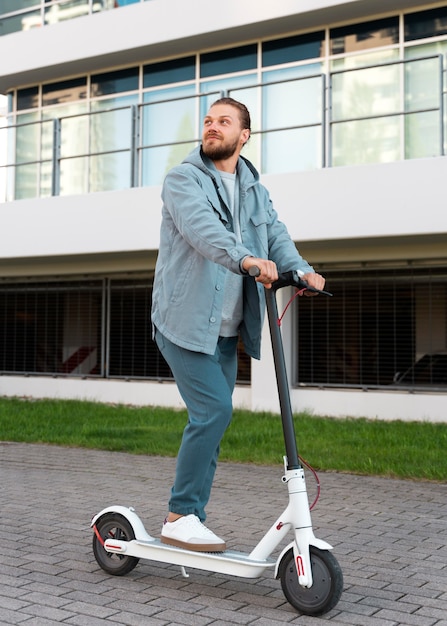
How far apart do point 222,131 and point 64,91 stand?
530 inches

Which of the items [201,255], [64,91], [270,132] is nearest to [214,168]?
[201,255]

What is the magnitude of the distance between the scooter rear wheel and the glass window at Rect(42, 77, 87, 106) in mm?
13431

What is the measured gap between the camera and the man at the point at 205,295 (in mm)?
3791

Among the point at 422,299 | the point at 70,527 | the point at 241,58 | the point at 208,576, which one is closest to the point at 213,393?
the point at 208,576

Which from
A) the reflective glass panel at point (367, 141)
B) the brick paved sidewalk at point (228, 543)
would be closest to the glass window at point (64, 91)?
the reflective glass panel at point (367, 141)

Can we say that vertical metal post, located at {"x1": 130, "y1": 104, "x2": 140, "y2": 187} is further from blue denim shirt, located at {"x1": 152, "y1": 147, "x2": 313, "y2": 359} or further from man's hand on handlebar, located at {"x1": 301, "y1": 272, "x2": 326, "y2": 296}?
man's hand on handlebar, located at {"x1": 301, "y1": 272, "x2": 326, "y2": 296}

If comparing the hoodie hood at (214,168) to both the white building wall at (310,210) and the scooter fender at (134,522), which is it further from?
the white building wall at (310,210)

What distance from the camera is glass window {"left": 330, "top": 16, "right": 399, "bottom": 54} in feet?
43.5

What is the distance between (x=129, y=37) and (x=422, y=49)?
Answer: 5026mm

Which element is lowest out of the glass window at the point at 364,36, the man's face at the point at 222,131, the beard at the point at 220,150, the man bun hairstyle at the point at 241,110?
the beard at the point at 220,150

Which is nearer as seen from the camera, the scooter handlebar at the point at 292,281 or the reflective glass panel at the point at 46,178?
the scooter handlebar at the point at 292,281

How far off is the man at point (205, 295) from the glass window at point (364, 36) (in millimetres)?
10067

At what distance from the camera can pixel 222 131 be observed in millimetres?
3967

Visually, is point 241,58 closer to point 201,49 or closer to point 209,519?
point 201,49
